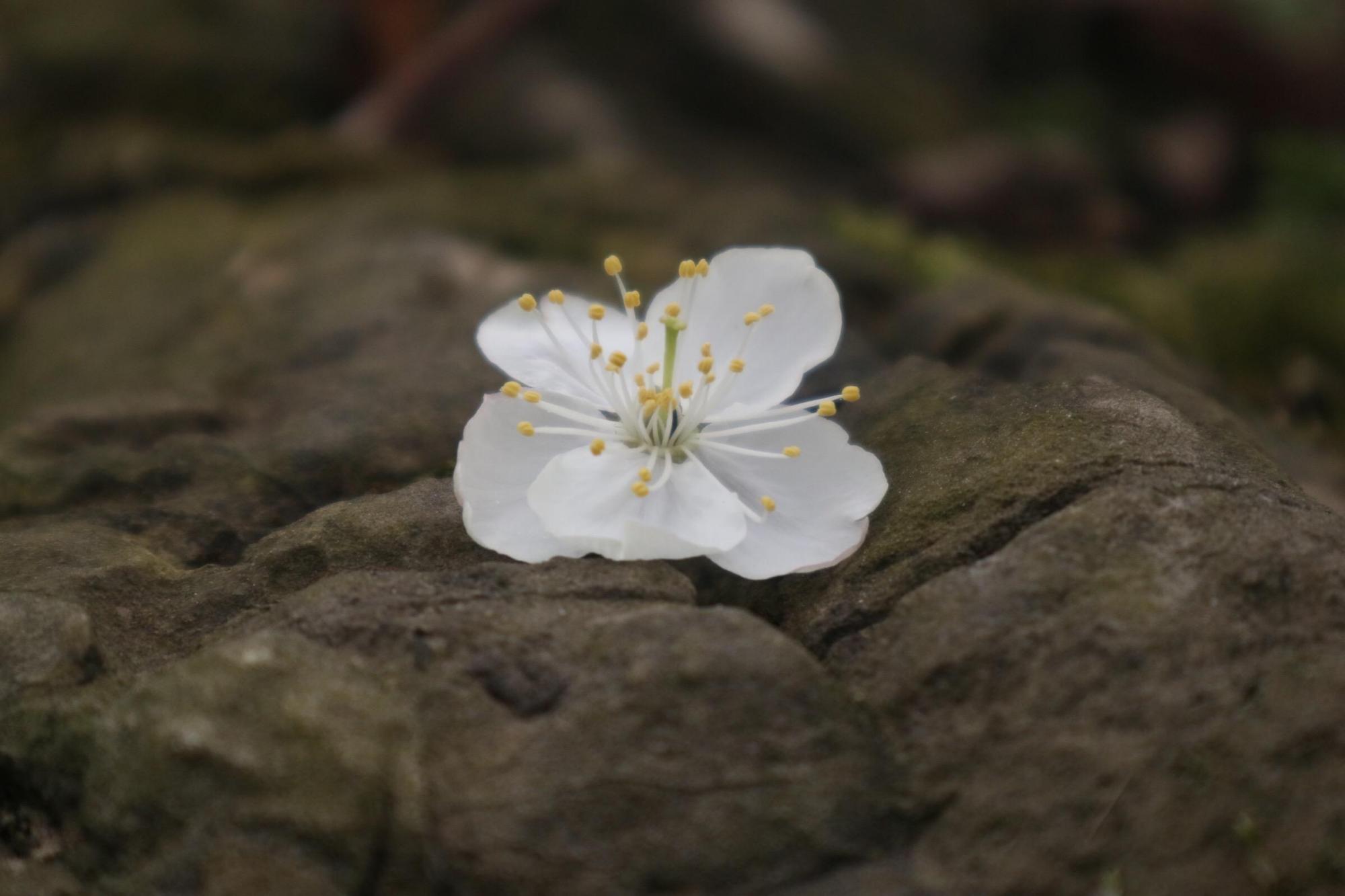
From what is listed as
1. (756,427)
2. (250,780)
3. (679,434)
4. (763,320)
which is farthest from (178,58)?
(250,780)

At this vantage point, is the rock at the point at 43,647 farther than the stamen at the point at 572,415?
No

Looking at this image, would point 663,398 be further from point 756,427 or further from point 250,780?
point 250,780

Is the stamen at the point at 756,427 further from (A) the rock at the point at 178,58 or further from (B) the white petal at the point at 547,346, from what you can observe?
(A) the rock at the point at 178,58

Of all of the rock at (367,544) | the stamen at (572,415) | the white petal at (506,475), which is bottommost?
the rock at (367,544)

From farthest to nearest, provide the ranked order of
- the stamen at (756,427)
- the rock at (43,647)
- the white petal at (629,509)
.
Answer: the stamen at (756,427) < the white petal at (629,509) < the rock at (43,647)

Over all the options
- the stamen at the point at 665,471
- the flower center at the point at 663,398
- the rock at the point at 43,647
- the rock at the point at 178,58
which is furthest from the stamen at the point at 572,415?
the rock at the point at 178,58

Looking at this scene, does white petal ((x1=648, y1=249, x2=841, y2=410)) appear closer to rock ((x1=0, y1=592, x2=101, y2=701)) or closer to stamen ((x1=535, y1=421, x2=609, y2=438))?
stamen ((x1=535, y1=421, x2=609, y2=438))
